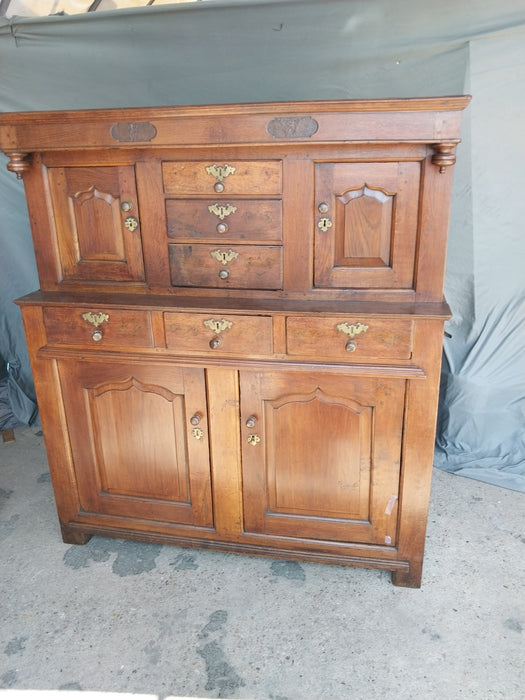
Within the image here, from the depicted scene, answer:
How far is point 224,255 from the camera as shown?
6.01ft

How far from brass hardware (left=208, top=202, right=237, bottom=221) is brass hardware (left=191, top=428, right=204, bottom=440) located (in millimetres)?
738

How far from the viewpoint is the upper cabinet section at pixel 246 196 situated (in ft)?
5.30

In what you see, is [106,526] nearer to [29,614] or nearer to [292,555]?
[29,614]

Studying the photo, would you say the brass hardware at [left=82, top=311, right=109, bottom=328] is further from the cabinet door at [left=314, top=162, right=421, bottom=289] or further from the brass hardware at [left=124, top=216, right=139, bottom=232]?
the cabinet door at [left=314, top=162, right=421, bottom=289]

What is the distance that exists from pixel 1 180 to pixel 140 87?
891 mm

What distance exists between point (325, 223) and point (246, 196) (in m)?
0.27

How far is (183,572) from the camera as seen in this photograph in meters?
2.07

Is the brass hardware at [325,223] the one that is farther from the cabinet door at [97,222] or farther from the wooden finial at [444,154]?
the cabinet door at [97,222]

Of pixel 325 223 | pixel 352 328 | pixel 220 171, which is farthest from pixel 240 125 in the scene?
pixel 352 328

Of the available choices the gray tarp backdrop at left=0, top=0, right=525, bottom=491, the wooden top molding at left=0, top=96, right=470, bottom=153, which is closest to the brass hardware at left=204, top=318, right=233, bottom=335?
the wooden top molding at left=0, top=96, right=470, bottom=153

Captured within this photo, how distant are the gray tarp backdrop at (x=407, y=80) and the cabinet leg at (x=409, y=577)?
850 mm

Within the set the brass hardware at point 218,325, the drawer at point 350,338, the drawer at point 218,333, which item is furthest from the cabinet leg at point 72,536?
the drawer at point 350,338

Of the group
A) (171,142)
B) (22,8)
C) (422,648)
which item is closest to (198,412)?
(171,142)

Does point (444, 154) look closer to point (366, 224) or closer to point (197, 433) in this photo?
point (366, 224)
